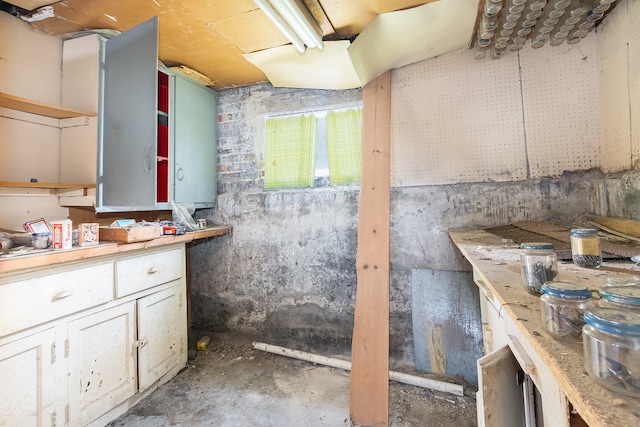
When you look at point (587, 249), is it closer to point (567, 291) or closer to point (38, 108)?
point (567, 291)

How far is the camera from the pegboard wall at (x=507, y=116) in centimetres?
162

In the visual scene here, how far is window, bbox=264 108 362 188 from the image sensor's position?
222cm

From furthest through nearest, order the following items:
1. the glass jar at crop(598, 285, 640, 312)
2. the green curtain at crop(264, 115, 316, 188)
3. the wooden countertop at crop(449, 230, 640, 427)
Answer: the green curtain at crop(264, 115, 316, 188), the glass jar at crop(598, 285, 640, 312), the wooden countertop at crop(449, 230, 640, 427)

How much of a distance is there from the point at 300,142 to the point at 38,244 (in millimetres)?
1682

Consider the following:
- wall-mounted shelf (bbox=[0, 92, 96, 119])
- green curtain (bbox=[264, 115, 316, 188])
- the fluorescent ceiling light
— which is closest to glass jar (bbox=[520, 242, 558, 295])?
the fluorescent ceiling light

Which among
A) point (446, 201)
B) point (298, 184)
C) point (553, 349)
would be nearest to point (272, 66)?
point (298, 184)

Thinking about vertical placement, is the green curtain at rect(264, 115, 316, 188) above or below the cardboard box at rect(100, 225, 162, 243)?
above

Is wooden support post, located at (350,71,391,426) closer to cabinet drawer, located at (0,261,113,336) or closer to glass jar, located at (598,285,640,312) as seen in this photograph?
glass jar, located at (598,285,640,312)

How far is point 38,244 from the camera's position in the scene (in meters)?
1.40

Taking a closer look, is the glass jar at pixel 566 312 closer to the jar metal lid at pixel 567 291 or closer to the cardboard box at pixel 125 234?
the jar metal lid at pixel 567 291

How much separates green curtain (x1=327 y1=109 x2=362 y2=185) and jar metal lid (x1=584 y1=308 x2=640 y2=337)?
1.81m

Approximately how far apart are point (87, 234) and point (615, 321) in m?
1.96

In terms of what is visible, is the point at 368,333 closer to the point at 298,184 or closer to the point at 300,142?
the point at 298,184

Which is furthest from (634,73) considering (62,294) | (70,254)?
(62,294)
